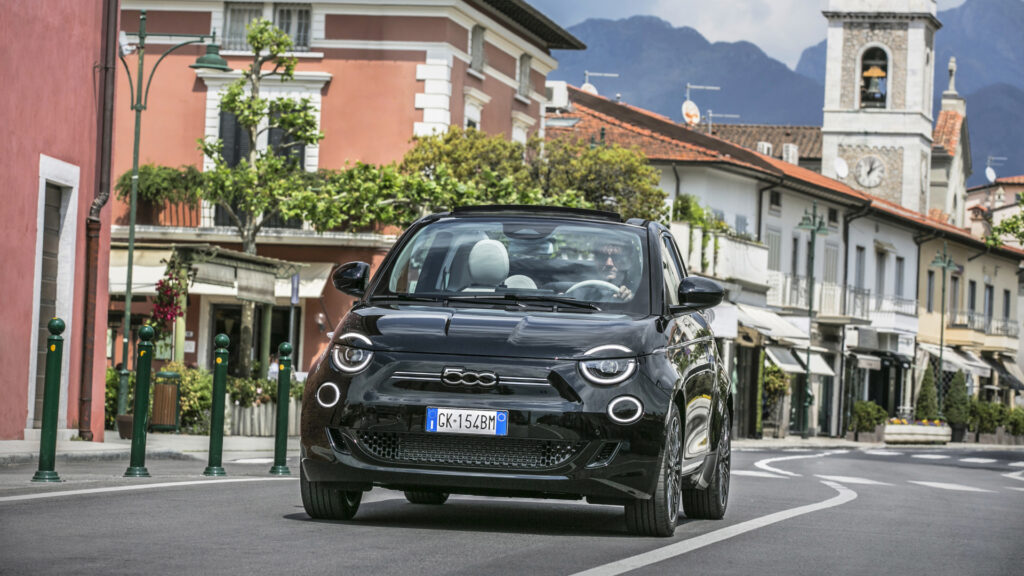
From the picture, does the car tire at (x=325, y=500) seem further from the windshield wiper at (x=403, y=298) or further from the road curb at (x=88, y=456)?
the road curb at (x=88, y=456)

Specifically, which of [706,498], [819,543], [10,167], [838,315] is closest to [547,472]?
[819,543]

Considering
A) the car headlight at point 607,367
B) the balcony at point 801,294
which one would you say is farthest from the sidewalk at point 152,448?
the balcony at point 801,294

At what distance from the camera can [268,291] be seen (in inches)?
1240

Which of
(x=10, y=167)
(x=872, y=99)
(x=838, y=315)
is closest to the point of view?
(x=10, y=167)

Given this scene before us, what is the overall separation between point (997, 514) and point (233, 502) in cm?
645

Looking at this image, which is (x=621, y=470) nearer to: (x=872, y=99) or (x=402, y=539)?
(x=402, y=539)

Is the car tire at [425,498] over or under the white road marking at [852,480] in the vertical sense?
over

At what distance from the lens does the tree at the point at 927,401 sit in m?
64.6

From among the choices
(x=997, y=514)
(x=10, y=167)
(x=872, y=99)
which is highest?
(x=872, y=99)

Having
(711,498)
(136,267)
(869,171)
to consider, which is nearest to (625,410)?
(711,498)

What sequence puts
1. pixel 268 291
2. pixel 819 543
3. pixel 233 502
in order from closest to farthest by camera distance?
1. pixel 819 543
2. pixel 233 502
3. pixel 268 291

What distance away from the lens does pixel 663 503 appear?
952cm

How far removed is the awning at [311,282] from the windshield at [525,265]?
1148 inches

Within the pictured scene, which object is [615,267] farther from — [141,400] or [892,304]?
[892,304]
